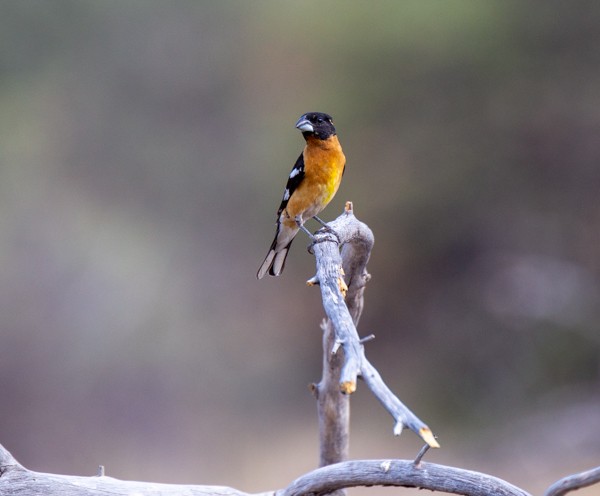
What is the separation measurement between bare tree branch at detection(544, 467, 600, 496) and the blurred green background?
21.8 ft

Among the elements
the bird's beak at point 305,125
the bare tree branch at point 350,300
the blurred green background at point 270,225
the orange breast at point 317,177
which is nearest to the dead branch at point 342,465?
the bare tree branch at point 350,300

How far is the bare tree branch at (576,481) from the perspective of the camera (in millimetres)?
2873

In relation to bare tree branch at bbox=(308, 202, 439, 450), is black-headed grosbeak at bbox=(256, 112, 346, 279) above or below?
above

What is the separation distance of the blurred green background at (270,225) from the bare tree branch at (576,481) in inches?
261

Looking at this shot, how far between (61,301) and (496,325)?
5.00 m

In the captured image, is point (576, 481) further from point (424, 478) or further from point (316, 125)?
point (316, 125)

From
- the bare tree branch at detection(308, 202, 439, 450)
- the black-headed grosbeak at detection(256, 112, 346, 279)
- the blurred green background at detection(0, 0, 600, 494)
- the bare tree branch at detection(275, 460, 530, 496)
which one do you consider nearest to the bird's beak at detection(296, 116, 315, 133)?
the black-headed grosbeak at detection(256, 112, 346, 279)

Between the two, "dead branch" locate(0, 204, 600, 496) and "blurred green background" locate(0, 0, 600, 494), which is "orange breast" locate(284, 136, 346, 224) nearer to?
"dead branch" locate(0, 204, 600, 496)

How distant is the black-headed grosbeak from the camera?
184 inches

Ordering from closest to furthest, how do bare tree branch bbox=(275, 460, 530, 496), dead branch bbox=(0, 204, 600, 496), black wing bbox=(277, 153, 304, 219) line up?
dead branch bbox=(0, 204, 600, 496) → bare tree branch bbox=(275, 460, 530, 496) → black wing bbox=(277, 153, 304, 219)

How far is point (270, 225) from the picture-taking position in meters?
10.4

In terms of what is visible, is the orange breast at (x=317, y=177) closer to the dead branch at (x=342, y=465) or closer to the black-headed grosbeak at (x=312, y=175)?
the black-headed grosbeak at (x=312, y=175)

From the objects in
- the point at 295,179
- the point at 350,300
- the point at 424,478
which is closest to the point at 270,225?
the point at 295,179

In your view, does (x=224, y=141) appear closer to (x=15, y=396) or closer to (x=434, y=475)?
(x=15, y=396)
